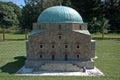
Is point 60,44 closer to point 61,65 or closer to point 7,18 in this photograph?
point 61,65

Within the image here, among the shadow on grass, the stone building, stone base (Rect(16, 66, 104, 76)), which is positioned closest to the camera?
stone base (Rect(16, 66, 104, 76))

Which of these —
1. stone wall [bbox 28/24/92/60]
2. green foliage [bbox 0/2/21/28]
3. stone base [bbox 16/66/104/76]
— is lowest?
stone base [bbox 16/66/104/76]

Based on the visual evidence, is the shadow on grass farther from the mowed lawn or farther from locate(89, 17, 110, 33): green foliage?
locate(89, 17, 110, 33): green foliage

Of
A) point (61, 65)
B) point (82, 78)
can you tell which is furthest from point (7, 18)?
point (82, 78)

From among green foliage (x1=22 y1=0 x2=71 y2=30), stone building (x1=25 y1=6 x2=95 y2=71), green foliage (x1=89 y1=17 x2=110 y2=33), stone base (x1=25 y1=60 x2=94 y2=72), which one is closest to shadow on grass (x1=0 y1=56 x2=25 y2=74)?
stone building (x1=25 y1=6 x2=95 y2=71)

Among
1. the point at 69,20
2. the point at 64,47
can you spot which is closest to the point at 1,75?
the point at 64,47

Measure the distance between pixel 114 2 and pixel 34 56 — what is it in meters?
38.9

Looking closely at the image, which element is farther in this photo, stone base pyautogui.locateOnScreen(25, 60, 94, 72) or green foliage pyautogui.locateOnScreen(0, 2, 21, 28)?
green foliage pyautogui.locateOnScreen(0, 2, 21, 28)

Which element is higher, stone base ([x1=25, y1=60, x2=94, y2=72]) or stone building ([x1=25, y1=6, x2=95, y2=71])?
stone building ([x1=25, y1=6, x2=95, y2=71])

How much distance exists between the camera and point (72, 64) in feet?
62.7

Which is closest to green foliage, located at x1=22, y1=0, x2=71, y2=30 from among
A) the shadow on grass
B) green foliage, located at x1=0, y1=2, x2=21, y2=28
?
green foliage, located at x1=0, y1=2, x2=21, y2=28

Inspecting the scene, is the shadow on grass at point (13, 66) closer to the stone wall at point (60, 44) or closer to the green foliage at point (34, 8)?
the stone wall at point (60, 44)

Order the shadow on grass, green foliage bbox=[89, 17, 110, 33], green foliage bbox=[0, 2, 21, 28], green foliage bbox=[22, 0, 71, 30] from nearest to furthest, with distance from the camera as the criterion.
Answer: the shadow on grass < green foliage bbox=[89, 17, 110, 33] < green foliage bbox=[22, 0, 71, 30] < green foliage bbox=[0, 2, 21, 28]

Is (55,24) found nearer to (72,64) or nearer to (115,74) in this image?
(72,64)
